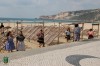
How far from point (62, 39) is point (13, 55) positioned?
16474 millimetres

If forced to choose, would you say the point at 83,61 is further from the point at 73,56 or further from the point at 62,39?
the point at 62,39

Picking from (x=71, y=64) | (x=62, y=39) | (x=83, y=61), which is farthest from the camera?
(x=62, y=39)

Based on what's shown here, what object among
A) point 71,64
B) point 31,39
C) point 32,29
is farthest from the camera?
point 32,29

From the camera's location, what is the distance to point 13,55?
13836 mm

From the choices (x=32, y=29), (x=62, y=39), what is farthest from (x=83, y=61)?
(x=62, y=39)

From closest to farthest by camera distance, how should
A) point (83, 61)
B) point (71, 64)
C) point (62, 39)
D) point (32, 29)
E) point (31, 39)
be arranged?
point (71, 64), point (83, 61), point (31, 39), point (32, 29), point (62, 39)

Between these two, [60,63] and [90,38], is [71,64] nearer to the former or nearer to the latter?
[60,63]

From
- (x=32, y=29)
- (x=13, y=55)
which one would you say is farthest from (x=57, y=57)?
(x=32, y=29)

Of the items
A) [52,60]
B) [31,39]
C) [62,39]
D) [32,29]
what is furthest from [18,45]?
[62,39]

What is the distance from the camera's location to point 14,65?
11430mm

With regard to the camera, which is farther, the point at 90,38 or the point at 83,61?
the point at 90,38

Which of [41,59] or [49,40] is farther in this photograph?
[49,40]

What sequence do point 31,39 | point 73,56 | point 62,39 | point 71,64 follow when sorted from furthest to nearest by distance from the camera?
point 62,39, point 31,39, point 73,56, point 71,64

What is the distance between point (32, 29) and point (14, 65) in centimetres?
1612
